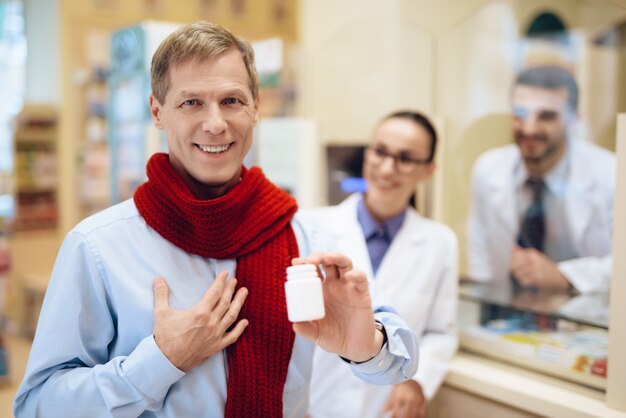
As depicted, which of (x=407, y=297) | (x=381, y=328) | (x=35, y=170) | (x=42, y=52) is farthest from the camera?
(x=42, y=52)

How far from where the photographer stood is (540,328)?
227cm

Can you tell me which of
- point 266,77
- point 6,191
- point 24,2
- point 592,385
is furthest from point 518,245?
point 24,2

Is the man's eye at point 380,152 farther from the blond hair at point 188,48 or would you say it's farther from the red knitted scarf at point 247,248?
the blond hair at point 188,48

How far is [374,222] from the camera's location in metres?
2.20

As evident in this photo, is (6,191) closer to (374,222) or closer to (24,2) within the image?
(24,2)

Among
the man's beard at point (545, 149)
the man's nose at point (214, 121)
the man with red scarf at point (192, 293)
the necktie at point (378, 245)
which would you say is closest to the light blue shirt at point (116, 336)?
the man with red scarf at point (192, 293)

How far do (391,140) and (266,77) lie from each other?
1012 millimetres

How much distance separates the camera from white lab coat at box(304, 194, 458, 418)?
6.56 ft

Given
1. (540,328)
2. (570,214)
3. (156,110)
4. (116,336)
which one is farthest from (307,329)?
(570,214)

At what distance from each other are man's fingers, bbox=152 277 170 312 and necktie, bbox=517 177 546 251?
1.65 m

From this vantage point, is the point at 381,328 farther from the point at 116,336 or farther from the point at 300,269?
the point at 116,336

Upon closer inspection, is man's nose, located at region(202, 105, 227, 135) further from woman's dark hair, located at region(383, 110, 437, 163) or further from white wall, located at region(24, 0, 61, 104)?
white wall, located at region(24, 0, 61, 104)

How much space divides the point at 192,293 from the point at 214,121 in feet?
1.12

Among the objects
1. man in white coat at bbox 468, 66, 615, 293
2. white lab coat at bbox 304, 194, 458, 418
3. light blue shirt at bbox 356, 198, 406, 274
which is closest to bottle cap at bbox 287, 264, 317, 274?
white lab coat at bbox 304, 194, 458, 418
